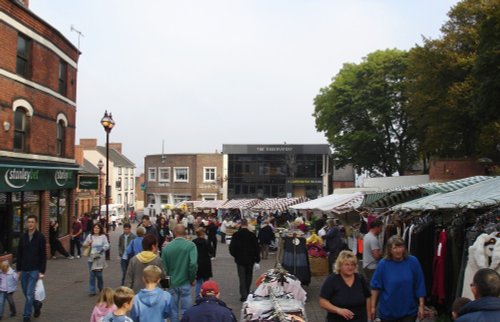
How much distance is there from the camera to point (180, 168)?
6406 cm

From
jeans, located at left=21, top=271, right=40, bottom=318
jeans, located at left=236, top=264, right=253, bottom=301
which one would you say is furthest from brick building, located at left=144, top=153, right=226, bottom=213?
jeans, located at left=21, top=271, right=40, bottom=318

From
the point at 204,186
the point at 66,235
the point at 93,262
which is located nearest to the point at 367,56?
the point at 204,186

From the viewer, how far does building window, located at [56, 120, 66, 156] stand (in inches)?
864

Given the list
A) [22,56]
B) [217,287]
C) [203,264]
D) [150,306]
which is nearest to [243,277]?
[203,264]

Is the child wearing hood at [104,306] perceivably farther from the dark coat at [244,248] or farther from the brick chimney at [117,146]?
the brick chimney at [117,146]

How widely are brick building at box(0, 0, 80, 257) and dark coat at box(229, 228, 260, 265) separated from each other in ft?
23.8

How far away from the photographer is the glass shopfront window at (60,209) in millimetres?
21656

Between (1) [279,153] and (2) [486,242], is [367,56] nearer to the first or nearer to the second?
(1) [279,153]

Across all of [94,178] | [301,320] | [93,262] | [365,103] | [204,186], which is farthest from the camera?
[204,186]

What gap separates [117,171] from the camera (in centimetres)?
6900

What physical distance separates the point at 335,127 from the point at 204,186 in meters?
22.4

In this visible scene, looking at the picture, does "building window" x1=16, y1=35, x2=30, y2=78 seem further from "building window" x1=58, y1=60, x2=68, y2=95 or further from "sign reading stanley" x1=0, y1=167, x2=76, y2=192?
"sign reading stanley" x1=0, y1=167, x2=76, y2=192

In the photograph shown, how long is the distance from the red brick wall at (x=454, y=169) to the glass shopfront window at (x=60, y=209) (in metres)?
19.4

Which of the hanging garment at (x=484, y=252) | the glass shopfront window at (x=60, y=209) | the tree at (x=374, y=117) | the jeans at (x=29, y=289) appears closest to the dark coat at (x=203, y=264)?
the jeans at (x=29, y=289)
